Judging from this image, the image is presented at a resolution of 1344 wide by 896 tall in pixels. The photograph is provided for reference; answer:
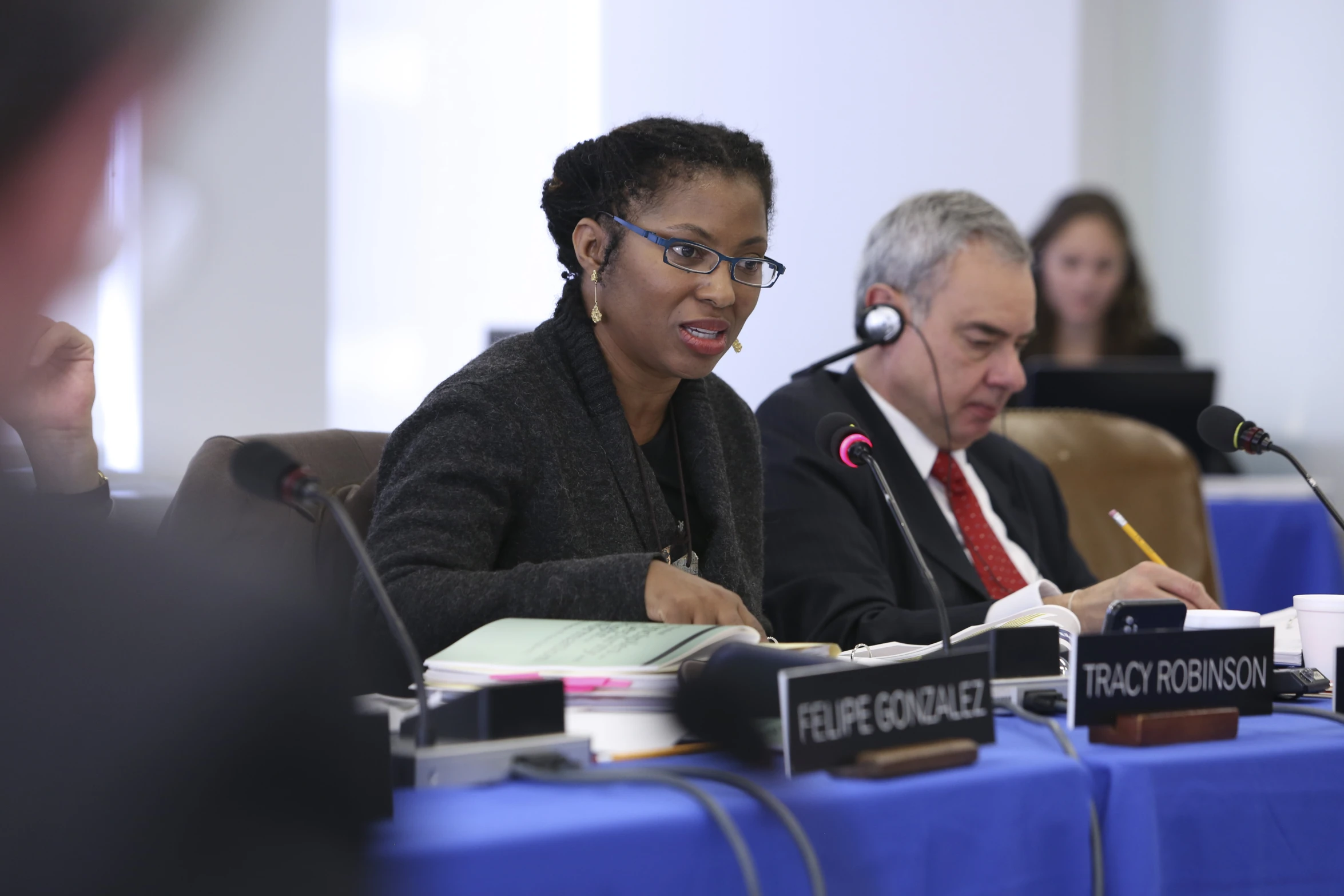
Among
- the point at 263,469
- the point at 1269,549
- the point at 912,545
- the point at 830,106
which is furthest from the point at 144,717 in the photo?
the point at 830,106

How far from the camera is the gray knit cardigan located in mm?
1167

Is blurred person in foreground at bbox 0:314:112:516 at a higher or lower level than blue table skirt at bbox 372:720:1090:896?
higher

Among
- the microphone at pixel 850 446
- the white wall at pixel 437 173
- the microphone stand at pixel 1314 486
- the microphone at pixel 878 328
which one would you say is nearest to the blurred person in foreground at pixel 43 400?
the microphone at pixel 850 446

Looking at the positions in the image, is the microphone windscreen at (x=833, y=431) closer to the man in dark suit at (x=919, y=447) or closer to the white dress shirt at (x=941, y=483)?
the man in dark suit at (x=919, y=447)

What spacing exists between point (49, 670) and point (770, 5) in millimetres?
3343

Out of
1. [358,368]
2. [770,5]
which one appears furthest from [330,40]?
[770,5]

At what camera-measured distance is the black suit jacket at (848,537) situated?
1.65 meters

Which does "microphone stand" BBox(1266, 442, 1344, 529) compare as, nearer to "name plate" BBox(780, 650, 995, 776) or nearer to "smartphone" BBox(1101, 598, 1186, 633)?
"smartphone" BBox(1101, 598, 1186, 633)

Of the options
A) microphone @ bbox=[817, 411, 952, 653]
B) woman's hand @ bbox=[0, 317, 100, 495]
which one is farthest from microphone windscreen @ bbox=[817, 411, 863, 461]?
woman's hand @ bbox=[0, 317, 100, 495]

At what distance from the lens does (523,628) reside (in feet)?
3.32

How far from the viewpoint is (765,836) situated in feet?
2.36

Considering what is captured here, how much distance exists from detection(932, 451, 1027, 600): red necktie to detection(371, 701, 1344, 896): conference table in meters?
0.85

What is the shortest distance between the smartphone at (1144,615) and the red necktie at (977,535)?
0.70 meters

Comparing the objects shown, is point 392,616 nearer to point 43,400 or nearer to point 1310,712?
point 43,400
